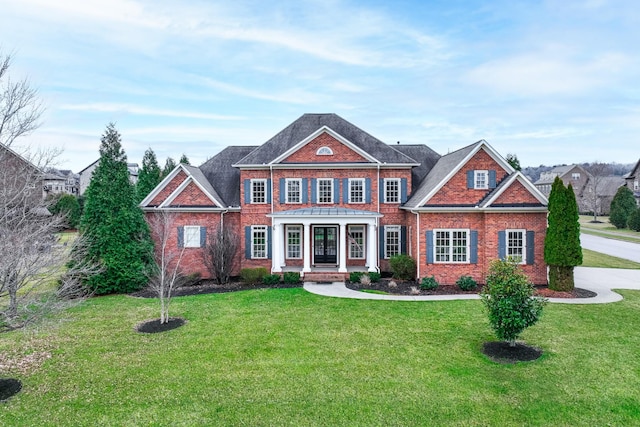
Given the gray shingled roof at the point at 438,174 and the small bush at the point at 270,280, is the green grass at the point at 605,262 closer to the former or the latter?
the gray shingled roof at the point at 438,174

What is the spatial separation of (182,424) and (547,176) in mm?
94003

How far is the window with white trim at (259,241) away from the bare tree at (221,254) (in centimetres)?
146

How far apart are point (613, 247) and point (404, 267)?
24.7 m

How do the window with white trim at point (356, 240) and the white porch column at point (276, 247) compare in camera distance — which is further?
the window with white trim at point (356, 240)

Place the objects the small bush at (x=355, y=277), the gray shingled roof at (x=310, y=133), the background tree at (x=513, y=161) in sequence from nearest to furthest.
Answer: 1. the small bush at (x=355, y=277)
2. the gray shingled roof at (x=310, y=133)
3. the background tree at (x=513, y=161)

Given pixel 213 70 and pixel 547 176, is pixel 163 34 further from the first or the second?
pixel 547 176

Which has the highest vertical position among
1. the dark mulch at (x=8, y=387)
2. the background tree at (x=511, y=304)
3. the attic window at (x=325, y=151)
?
the attic window at (x=325, y=151)

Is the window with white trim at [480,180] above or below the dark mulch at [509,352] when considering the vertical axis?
above

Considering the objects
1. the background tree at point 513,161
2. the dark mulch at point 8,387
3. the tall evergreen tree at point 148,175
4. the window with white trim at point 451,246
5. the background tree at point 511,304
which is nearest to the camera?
the dark mulch at point 8,387

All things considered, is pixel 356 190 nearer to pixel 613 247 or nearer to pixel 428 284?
pixel 428 284

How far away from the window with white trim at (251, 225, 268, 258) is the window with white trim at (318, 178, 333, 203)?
12.8 ft

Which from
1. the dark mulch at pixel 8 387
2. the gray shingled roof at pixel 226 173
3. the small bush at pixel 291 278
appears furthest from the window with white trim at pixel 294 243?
the dark mulch at pixel 8 387

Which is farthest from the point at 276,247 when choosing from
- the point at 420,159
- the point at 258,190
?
the point at 420,159

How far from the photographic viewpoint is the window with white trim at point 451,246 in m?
18.2
